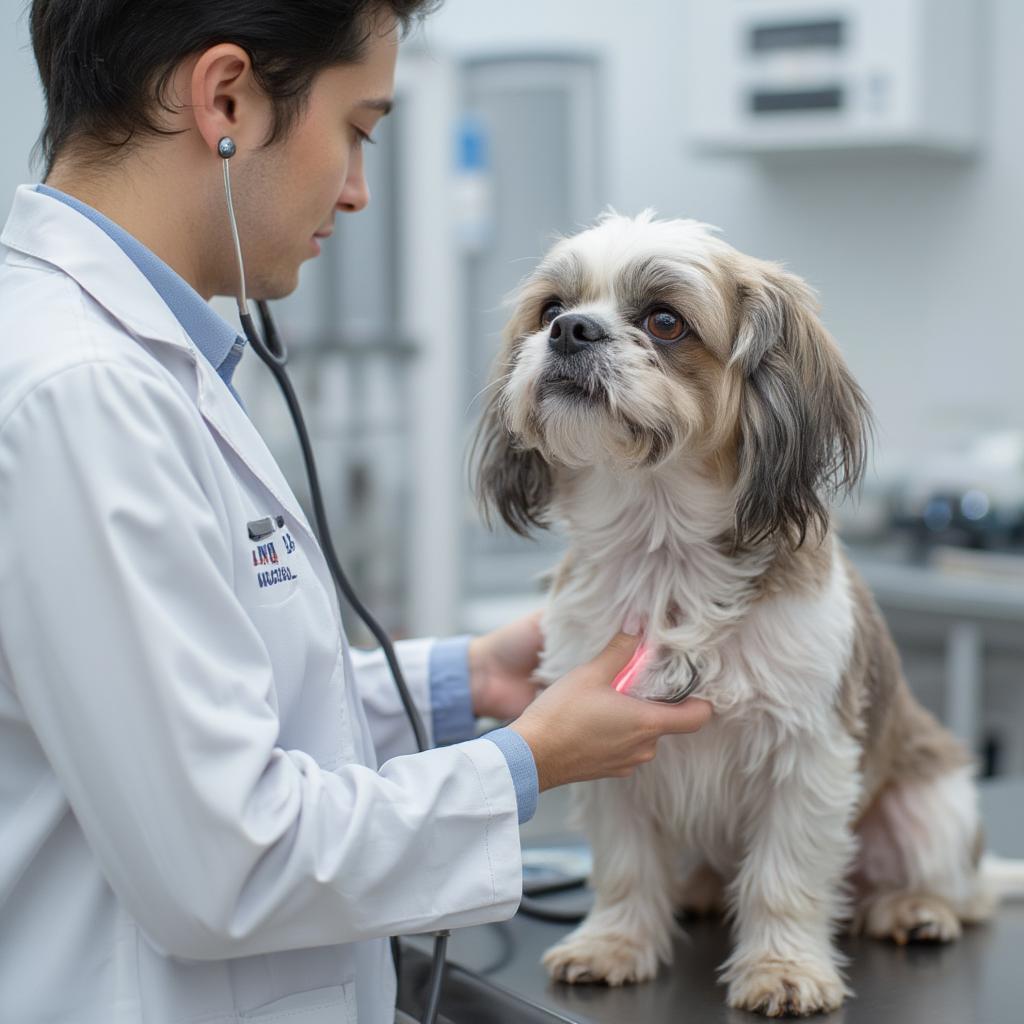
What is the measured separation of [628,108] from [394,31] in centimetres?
333

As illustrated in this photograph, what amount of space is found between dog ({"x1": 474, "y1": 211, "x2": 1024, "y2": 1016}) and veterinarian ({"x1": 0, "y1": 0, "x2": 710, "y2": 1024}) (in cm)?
9

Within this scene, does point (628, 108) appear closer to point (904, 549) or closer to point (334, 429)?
point (334, 429)

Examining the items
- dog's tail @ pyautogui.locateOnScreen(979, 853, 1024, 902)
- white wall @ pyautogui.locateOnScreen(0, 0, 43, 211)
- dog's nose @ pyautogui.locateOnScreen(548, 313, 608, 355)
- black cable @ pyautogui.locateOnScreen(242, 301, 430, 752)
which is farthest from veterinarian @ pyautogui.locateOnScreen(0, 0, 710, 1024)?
white wall @ pyautogui.locateOnScreen(0, 0, 43, 211)

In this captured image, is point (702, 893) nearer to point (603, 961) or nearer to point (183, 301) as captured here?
point (603, 961)

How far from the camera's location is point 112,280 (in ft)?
3.13

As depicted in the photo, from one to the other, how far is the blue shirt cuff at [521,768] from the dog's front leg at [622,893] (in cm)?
29

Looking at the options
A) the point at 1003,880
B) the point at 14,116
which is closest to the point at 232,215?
the point at 1003,880

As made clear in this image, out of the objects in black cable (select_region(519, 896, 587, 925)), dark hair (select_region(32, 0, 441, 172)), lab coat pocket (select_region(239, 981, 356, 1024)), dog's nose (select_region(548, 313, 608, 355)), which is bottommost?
black cable (select_region(519, 896, 587, 925))

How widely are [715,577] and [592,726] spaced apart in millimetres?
232

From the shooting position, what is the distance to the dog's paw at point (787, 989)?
1.13 metres

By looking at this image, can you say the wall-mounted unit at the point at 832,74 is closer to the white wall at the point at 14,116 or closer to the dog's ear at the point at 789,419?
the white wall at the point at 14,116

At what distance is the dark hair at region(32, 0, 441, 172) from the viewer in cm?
99

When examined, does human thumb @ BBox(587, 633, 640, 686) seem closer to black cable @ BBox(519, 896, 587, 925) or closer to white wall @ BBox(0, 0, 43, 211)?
black cable @ BBox(519, 896, 587, 925)

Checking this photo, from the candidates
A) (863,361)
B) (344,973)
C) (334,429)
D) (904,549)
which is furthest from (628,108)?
(344,973)
